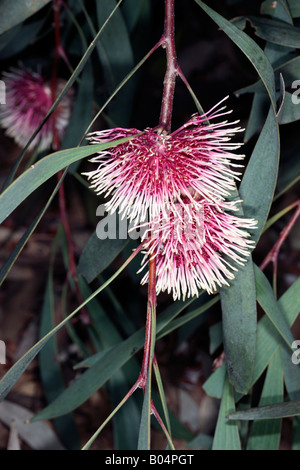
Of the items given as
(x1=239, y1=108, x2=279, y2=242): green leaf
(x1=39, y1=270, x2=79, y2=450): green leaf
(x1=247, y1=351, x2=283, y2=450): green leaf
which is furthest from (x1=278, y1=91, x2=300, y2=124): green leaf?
(x1=39, y1=270, x2=79, y2=450): green leaf

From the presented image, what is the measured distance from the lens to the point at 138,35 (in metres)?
1.13

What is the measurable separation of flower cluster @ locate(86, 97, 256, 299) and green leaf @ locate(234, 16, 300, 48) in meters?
0.18

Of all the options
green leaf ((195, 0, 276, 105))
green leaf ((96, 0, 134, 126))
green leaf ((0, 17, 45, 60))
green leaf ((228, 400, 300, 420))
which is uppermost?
green leaf ((0, 17, 45, 60))

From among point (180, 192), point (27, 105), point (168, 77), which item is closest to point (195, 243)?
point (180, 192)

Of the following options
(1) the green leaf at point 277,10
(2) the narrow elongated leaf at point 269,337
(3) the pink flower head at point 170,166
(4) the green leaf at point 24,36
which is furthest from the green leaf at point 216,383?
(4) the green leaf at point 24,36

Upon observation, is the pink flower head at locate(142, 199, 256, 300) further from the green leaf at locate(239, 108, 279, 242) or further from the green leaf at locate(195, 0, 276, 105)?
the green leaf at locate(195, 0, 276, 105)

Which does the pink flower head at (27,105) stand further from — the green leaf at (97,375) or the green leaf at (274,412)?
the green leaf at (274,412)

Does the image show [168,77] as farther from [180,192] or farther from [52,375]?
[52,375]

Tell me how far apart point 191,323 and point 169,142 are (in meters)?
0.61

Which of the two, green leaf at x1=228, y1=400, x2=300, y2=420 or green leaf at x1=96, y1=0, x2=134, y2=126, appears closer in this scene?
green leaf at x1=228, y1=400, x2=300, y2=420

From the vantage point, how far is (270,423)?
0.86 metres

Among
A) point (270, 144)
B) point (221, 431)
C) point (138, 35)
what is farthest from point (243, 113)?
point (221, 431)

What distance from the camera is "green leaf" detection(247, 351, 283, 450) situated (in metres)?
0.83

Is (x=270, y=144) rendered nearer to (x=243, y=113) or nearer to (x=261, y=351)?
(x=261, y=351)
